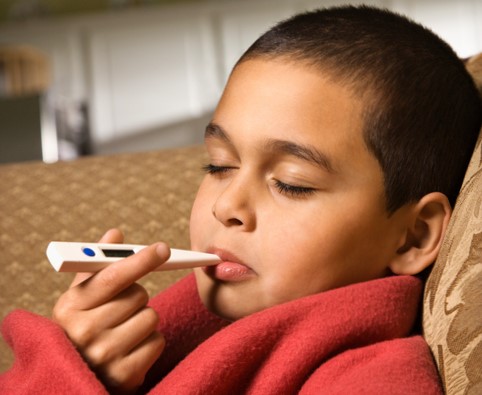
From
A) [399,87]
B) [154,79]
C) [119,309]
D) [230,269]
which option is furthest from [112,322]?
[154,79]

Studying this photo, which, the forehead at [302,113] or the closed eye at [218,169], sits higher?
the forehead at [302,113]

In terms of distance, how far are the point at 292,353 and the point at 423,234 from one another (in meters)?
0.22

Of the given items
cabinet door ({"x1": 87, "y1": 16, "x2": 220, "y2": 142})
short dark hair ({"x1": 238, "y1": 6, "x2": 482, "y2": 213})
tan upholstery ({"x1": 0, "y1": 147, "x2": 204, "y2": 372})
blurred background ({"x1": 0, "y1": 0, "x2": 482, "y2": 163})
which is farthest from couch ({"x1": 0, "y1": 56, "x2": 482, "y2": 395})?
cabinet door ({"x1": 87, "y1": 16, "x2": 220, "y2": 142})

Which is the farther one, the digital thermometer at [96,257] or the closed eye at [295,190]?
the closed eye at [295,190]

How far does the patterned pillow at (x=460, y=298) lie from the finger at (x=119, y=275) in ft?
0.84

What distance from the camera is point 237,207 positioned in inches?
25.5

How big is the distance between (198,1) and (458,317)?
4592 millimetres

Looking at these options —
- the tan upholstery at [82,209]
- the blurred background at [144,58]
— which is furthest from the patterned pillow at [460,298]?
the blurred background at [144,58]

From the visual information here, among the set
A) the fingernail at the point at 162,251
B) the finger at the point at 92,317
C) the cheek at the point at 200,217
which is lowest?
the finger at the point at 92,317

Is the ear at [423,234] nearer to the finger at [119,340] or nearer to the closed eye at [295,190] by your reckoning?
the closed eye at [295,190]

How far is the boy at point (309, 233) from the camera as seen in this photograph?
23.8 inches

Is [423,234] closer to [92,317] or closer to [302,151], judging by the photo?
[302,151]

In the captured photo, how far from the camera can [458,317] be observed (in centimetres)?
56

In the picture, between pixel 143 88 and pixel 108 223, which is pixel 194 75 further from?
pixel 108 223
